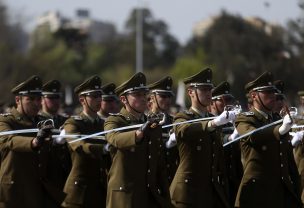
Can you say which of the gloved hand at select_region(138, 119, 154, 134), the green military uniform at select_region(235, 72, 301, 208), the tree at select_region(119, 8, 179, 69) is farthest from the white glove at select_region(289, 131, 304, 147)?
the tree at select_region(119, 8, 179, 69)

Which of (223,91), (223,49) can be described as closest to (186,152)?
(223,91)

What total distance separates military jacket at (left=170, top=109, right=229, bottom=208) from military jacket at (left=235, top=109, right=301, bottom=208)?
0.37 m

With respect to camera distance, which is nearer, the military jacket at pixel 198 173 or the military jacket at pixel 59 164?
the military jacket at pixel 198 173

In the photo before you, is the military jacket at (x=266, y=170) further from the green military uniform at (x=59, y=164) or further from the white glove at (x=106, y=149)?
the green military uniform at (x=59, y=164)

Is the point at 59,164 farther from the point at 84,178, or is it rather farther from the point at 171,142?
the point at 171,142

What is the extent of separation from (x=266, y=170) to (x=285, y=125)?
38.5 inches

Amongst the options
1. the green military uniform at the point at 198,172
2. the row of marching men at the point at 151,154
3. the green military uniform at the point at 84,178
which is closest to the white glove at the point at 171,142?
the row of marching men at the point at 151,154

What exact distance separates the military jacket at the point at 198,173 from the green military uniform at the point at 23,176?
171 cm

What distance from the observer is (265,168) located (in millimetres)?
11000

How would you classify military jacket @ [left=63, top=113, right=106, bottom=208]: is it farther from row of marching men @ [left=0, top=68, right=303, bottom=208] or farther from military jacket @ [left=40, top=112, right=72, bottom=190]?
military jacket @ [left=40, top=112, right=72, bottom=190]

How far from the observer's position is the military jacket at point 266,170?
10938 mm

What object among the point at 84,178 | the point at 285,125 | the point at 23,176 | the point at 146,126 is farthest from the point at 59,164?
the point at 285,125

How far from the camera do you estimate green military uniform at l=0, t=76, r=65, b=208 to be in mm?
11430

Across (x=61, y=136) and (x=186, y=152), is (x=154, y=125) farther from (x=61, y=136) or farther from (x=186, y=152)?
(x=61, y=136)
